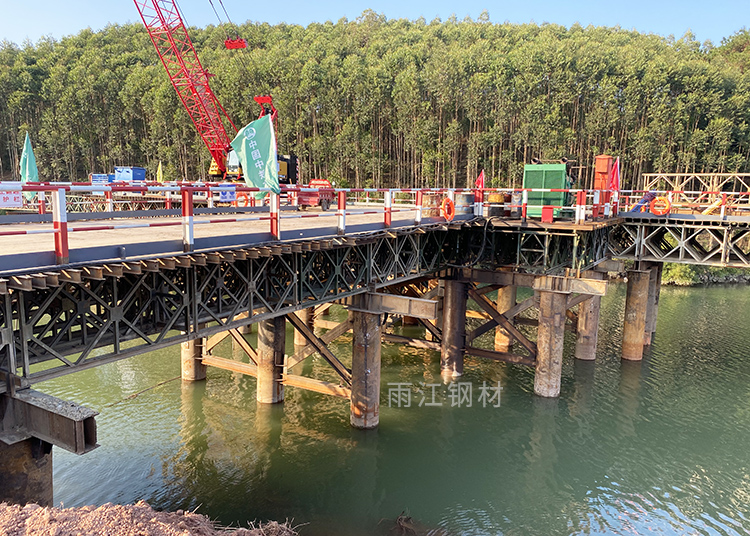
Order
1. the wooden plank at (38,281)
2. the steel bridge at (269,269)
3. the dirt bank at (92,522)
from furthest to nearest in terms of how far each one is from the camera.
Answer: the steel bridge at (269,269)
the wooden plank at (38,281)
the dirt bank at (92,522)

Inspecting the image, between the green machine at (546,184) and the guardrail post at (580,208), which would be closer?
the guardrail post at (580,208)

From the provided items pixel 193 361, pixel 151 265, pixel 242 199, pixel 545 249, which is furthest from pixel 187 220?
pixel 242 199

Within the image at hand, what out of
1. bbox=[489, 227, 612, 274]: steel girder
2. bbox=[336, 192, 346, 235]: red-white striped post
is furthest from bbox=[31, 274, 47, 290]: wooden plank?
bbox=[489, 227, 612, 274]: steel girder

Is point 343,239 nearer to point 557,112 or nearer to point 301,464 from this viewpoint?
point 301,464

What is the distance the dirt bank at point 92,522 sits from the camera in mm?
4457

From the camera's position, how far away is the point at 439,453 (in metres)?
13.2

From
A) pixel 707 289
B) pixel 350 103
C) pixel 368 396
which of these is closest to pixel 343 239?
pixel 368 396

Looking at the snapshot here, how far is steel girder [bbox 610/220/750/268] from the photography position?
1728 cm

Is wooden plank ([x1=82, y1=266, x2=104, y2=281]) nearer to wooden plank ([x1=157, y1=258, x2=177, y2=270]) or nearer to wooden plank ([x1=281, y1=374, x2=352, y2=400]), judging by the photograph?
wooden plank ([x1=157, y1=258, x2=177, y2=270])

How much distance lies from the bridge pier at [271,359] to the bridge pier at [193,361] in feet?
8.08

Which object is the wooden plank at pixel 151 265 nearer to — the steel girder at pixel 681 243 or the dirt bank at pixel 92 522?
the dirt bank at pixel 92 522

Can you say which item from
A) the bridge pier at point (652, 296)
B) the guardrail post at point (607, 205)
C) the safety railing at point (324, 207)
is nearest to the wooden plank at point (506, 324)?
the safety railing at point (324, 207)

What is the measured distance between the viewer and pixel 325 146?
55406mm

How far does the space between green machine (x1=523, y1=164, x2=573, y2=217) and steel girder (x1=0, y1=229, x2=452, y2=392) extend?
493 cm
